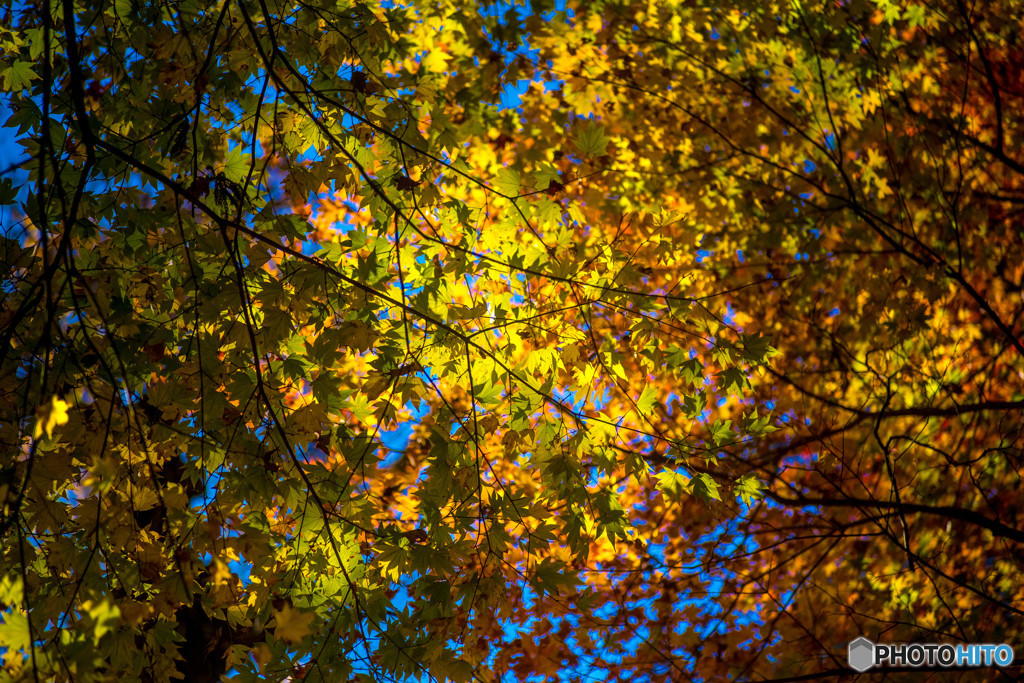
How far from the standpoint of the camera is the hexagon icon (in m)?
4.16

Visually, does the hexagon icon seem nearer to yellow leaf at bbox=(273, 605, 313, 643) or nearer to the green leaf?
yellow leaf at bbox=(273, 605, 313, 643)

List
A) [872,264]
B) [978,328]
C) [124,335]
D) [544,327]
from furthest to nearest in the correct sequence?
[872,264], [978,328], [544,327], [124,335]

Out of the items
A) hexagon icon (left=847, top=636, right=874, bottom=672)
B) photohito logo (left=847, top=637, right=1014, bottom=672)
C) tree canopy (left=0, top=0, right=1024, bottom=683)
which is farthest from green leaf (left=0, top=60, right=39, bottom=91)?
hexagon icon (left=847, top=636, right=874, bottom=672)

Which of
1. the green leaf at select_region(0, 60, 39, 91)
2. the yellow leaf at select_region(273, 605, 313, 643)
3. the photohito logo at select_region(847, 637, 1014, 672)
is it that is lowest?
the yellow leaf at select_region(273, 605, 313, 643)

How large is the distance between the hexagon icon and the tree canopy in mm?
455

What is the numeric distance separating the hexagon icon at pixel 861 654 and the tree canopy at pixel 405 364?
1.49 feet

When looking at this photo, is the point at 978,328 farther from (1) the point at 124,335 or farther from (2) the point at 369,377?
(1) the point at 124,335

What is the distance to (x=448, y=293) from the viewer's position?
2.97 m

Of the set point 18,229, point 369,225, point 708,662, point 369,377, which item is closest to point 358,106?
point 369,225

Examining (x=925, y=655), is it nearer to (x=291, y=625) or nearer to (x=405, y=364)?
(x=405, y=364)

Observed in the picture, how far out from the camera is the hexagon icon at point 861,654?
13.6 ft

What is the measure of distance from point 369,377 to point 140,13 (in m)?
2.16

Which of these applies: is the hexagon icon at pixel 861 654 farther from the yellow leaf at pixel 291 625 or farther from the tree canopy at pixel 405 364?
the yellow leaf at pixel 291 625

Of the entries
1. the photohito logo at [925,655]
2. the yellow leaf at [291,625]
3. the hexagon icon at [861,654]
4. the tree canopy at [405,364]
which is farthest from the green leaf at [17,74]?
the hexagon icon at [861,654]
